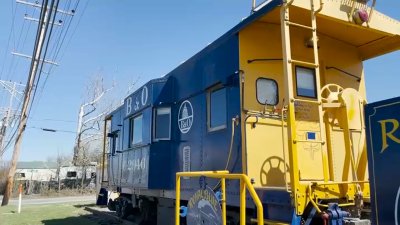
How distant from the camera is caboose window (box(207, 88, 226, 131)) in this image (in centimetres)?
620

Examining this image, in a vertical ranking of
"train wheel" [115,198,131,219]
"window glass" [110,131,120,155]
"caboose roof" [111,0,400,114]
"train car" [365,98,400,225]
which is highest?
"caboose roof" [111,0,400,114]

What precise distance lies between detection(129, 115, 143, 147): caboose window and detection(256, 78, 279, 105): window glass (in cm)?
415

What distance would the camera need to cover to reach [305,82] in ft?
19.8

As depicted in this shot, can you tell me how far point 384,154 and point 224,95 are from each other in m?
3.13

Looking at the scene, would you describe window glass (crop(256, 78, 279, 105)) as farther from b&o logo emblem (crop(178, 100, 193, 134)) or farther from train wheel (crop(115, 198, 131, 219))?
train wheel (crop(115, 198, 131, 219))

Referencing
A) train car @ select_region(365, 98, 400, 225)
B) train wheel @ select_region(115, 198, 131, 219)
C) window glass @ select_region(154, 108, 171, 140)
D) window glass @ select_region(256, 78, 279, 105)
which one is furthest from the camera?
train wheel @ select_region(115, 198, 131, 219)

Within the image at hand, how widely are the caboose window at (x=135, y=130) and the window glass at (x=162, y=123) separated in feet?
3.50

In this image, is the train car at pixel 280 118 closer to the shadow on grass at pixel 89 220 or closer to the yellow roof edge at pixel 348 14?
the yellow roof edge at pixel 348 14

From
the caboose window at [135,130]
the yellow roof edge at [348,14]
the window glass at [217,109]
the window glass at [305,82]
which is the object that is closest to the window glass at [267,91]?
the window glass at [305,82]

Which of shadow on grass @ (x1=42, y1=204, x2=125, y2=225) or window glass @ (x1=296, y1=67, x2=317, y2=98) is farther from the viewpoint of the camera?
shadow on grass @ (x1=42, y1=204, x2=125, y2=225)

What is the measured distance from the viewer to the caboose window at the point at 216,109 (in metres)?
6.20

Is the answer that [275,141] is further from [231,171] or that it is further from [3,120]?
[3,120]

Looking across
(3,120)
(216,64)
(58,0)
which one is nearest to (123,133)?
(58,0)

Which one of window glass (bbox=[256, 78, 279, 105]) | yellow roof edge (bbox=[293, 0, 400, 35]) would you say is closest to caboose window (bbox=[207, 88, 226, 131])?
window glass (bbox=[256, 78, 279, 105])
